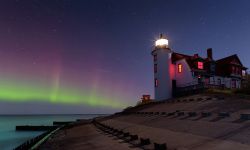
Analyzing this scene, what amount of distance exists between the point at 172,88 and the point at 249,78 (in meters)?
19.6

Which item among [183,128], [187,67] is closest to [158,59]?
[187,67]

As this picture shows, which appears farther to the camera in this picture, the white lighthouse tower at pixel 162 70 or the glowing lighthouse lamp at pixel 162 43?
the glowing lighthouse lamp at pixel 162 43

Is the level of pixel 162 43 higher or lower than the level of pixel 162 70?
higher

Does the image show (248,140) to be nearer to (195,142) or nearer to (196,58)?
(195,142)

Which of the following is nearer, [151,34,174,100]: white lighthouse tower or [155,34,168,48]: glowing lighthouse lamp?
[151,34,174,100]: white lighthouse tower

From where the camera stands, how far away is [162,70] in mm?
54656

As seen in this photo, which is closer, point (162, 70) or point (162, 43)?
point (162, 70)

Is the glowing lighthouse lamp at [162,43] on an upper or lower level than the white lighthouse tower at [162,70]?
upper

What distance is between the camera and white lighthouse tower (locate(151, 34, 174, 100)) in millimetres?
53844

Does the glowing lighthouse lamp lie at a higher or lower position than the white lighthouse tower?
higher

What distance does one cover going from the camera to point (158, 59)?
5525 centimetres

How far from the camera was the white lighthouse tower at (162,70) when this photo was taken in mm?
53844

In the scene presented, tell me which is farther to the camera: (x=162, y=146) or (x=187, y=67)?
(x=187, y=67)

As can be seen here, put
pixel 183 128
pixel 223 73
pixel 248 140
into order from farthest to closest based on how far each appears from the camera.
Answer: pixel 223 73
pixel 183 128
pixel 248 140
